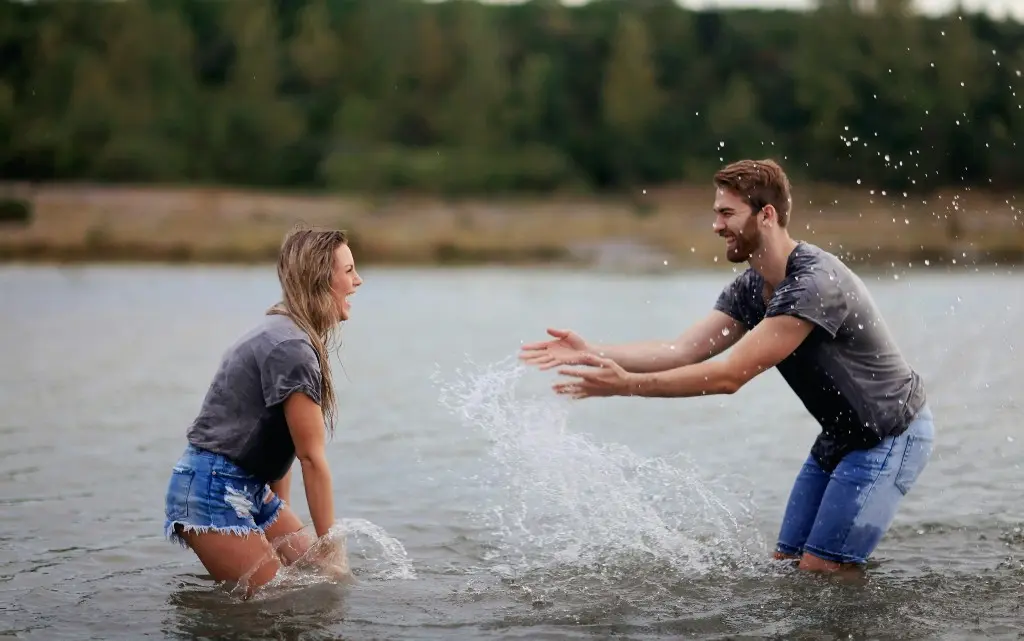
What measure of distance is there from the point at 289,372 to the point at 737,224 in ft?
7.29

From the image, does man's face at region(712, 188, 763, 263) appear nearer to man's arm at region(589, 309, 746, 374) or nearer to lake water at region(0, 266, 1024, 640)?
man's arm at region(589, 309, 746, 374)

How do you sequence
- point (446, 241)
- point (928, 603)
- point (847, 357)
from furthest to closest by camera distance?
point (446, 241), point (928, 603), point (847, 357)

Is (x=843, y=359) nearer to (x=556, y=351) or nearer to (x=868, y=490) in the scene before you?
(x=868, y=490)

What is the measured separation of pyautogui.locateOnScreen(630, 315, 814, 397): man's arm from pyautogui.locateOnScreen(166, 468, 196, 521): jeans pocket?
81.9 inches

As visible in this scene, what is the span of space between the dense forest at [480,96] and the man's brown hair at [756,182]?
5672 centimetres

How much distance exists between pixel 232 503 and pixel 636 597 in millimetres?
2204

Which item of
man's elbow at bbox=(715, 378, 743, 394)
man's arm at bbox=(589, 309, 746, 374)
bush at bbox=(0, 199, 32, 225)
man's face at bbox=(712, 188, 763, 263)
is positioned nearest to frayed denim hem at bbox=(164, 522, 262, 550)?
man's arm at bbox=(589, 309, 746, 374)

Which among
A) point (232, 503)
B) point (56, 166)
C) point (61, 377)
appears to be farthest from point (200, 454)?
point (56, 166)

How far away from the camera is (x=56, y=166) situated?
63750 millimetres

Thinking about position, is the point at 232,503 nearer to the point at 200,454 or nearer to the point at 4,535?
the point at 200,454

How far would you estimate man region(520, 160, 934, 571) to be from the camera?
20.1 feet

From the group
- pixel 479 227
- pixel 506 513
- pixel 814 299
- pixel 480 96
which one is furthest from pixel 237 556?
pixel 480 96

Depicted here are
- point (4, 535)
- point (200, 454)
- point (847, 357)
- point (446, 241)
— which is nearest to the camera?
point (200, 454)

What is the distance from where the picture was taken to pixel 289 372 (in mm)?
5703
